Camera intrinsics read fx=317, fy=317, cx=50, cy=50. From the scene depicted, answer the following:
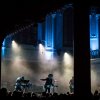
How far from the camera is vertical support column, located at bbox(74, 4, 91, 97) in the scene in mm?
9250

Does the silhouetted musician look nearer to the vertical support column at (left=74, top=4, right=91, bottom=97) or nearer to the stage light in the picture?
the stage light

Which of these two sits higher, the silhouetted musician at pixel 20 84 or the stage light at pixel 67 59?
the stage light at pixel 67 59

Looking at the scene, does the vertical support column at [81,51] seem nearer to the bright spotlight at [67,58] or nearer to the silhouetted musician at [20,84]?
the silhouetted musician at [20,84]

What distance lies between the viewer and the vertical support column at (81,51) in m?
9.25

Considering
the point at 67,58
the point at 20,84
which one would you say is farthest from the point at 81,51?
the point at 67,58

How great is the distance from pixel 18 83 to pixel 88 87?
1354 cm

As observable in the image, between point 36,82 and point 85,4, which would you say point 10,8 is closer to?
point 85,4

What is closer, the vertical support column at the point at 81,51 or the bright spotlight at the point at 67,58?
the vertical support column at the point at 81,51

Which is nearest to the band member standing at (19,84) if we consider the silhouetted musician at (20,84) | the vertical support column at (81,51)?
the silhouetted musician at (20,84)

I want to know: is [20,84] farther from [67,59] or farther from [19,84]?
[67,59]

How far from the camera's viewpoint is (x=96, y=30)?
25.1 meters

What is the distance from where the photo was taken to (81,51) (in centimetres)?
927

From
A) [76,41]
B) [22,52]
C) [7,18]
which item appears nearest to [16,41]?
[22,52]

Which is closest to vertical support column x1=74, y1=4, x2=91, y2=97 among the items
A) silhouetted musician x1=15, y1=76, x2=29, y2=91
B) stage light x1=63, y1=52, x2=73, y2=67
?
silhouetted musician x1=15, y1=76, x2=29, y2=91
